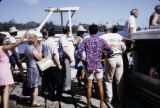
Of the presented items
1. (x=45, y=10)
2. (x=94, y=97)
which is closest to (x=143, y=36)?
(x=94, y=97)

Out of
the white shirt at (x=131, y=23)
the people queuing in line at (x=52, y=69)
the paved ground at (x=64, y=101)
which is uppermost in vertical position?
the white shirt at (x=131, y=23)

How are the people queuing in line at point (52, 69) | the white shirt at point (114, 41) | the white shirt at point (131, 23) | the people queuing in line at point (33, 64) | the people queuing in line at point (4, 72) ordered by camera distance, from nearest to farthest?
the people queuing in line at point (4, 72) < the white shirt at point (114, 41) < the people queuing in line at point (33, 64) < the people queuing in line at point (52, 69) < the white shirt at point (131, 23)

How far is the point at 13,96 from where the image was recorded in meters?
8.95

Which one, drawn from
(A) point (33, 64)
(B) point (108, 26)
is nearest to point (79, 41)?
(B) point (108, 26)

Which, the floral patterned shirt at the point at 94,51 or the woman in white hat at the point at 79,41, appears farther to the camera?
the woman in white hat at the point at 79,41

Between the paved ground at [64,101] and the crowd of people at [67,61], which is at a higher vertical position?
the crowd of people at [67,61]

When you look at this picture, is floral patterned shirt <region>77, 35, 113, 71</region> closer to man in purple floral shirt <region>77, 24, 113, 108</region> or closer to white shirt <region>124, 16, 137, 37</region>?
man in purple floral shirt <region>77, 24, 113, 108</region>

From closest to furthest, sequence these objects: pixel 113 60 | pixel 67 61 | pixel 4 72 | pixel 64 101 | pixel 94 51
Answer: pixel 4 72, pixel 94 51, pixel 113 60, pixel 64 101, pixel 67 61

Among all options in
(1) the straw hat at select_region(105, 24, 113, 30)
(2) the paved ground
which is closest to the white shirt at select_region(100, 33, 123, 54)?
(1) the straw hat at select_region(105, 24, 113, 30)

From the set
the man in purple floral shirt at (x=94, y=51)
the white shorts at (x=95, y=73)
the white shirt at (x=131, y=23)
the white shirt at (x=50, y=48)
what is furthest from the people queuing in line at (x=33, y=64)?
the white shirt at (x=131, y=23)

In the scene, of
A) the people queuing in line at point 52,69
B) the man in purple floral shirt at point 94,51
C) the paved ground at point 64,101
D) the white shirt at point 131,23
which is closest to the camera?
the man in purple floral shirt at point 94,51

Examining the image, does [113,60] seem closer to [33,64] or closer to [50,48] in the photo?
[50,48]

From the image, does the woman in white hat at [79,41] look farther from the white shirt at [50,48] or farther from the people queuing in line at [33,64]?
the people queuing in line at [33,64]

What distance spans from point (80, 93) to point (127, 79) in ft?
5.57
